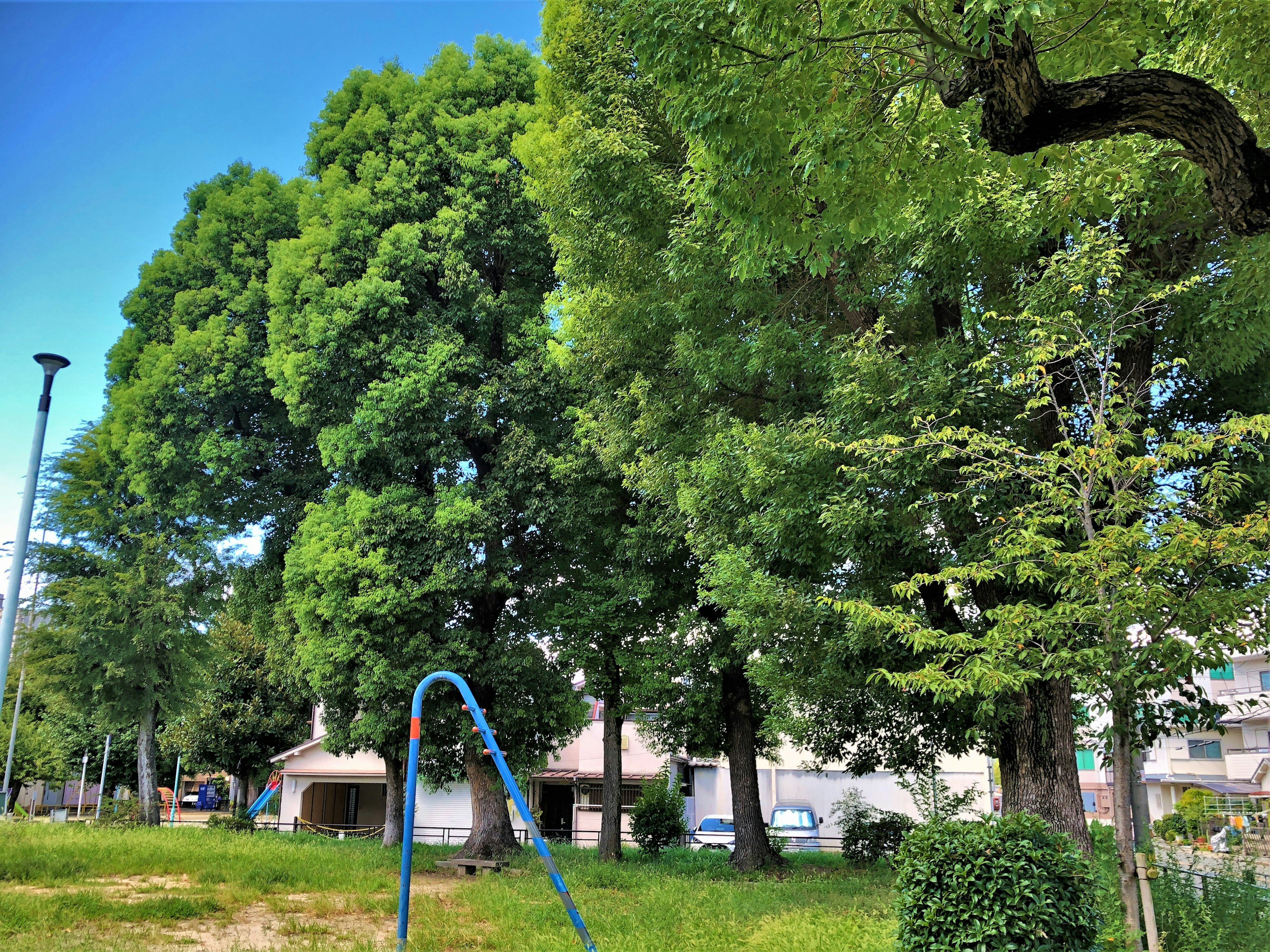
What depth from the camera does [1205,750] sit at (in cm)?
4634

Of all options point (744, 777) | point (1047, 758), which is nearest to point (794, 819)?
point (744, 777)

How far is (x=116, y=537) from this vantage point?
23406mm

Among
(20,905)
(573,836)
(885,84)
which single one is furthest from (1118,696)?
(573,836)

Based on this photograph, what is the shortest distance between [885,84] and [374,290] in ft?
44.5

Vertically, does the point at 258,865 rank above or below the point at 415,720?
below

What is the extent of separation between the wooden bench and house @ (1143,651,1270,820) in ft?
107

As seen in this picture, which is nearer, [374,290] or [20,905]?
[20,905]

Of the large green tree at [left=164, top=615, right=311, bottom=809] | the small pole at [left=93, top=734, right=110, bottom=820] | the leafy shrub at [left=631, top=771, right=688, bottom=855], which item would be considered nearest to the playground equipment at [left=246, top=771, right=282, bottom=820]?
the large green tree at [left=164, top=615, right=311, bottom=809]

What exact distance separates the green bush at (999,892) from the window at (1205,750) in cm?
4828

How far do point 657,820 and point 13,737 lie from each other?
27.3 meters

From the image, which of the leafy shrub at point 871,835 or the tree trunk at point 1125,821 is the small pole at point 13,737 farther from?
the tree trunk at point 1125,821

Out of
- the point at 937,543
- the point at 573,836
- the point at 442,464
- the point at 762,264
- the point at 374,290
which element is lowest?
the point at 573,836

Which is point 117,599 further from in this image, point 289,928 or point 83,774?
point 83,774

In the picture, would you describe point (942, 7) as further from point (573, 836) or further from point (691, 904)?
point (573, 836)
